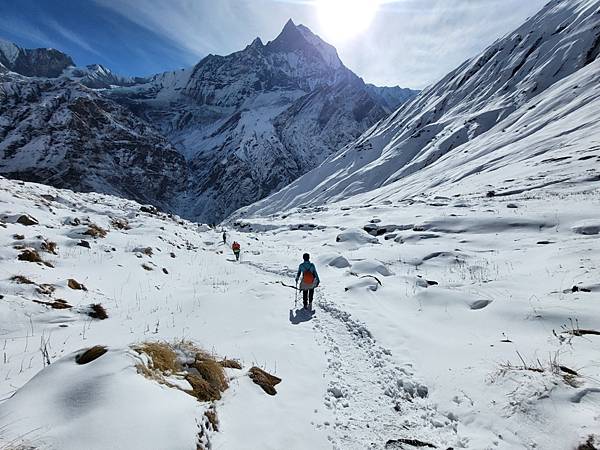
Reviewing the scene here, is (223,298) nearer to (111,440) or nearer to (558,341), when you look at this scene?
(111,440)

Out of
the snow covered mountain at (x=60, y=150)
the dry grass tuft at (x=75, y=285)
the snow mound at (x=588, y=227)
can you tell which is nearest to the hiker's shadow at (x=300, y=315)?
the dry grass tuft at (x=75, y=285)

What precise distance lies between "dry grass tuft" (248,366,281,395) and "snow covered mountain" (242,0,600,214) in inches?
1338

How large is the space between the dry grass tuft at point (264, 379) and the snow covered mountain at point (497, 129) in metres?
34.0

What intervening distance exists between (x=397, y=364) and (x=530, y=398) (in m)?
2.72

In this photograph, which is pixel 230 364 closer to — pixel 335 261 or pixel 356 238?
pixel 335 261

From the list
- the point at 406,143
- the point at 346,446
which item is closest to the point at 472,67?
the point at 406,143

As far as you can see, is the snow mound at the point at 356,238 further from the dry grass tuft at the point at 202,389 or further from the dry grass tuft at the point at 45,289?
the dry grass tuft at the point at 202,389

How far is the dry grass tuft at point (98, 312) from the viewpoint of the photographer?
964 cm

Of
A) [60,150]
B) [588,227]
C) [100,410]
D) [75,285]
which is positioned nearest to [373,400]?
[100,410]

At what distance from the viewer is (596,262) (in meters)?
10.3

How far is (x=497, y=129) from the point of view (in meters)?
77.8

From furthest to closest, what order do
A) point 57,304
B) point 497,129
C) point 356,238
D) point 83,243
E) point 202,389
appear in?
1. point 497,129
2. point 356,238
3. point 83,243
4. point 57,304
5. point 202,389

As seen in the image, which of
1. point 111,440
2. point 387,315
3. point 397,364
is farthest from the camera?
point 387,315

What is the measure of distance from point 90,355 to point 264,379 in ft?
9.17
